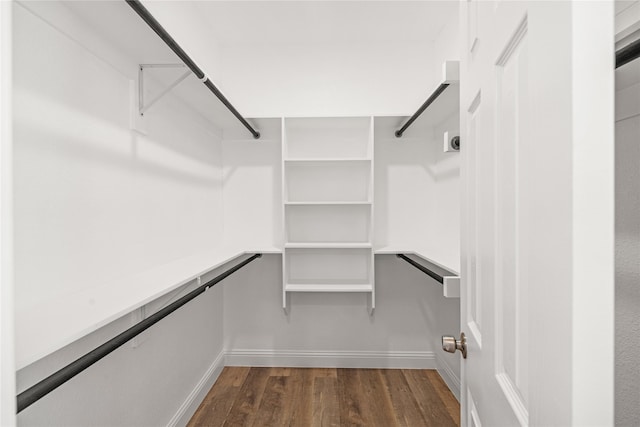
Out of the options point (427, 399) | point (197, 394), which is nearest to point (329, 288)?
point (427, 399)

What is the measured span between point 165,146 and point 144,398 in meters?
1.14

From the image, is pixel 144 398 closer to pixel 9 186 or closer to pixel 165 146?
pixel 165 146

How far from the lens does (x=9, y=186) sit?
0.41 meters

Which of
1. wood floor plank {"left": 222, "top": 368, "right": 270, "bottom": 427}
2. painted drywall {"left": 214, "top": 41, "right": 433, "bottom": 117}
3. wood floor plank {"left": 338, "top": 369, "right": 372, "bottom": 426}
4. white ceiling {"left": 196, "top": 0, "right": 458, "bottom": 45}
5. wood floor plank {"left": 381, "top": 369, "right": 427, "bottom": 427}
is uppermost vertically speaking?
white ceiling {"left": 196, "top": 0, "right": 458, "bottom": 45}

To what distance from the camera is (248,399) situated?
2.16 m

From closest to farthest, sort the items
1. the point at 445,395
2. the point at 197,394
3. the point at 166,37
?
the point at 166,37 → the point at 197,394 → the point at 445,395

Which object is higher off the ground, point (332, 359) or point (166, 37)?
point (166, 37)

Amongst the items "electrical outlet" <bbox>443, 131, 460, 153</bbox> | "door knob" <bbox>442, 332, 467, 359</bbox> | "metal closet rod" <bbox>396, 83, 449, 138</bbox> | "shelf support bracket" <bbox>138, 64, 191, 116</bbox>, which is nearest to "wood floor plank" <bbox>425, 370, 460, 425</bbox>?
"door knob" <bbox>442, 332, 467, 359</bbox>

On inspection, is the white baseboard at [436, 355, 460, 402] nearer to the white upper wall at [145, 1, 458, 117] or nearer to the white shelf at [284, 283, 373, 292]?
the white shelf at [284, 283, 373, 292]

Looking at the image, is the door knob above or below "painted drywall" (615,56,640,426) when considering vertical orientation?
below

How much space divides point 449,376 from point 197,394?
1583 millimetres

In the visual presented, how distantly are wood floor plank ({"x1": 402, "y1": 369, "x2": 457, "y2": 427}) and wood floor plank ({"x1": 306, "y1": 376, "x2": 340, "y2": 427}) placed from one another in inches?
19.6

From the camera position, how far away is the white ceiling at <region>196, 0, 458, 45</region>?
2.10 m

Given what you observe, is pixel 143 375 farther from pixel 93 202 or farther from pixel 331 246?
pixel 331 246
